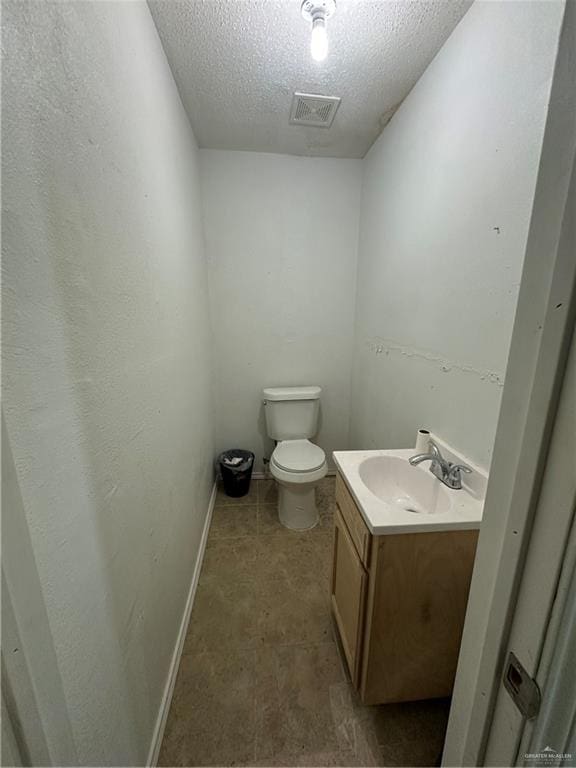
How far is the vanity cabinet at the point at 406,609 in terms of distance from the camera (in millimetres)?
920

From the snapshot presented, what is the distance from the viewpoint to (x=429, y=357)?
1.33 metres

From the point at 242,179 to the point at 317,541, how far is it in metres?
2.41

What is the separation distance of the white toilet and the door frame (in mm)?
1416

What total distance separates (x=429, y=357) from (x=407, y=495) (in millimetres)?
597

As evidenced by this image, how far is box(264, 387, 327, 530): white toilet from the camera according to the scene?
1.88 m

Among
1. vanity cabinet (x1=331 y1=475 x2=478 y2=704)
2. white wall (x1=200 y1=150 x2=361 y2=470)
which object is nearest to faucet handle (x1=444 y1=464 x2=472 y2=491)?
vanity cabinet (x1=331 y1=475 x2=478 y2=704)

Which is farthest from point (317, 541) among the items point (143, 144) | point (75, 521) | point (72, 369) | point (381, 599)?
point (143, 144)

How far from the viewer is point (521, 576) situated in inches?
15.3

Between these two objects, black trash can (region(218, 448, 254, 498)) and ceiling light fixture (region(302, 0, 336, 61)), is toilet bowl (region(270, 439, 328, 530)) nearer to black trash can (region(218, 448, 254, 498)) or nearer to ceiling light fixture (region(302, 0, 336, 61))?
black trash can (region(218, 448, 254, 498))

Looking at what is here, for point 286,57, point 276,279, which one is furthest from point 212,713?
point 286,57

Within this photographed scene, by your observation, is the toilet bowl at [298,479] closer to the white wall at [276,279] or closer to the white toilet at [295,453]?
the white toilet at [295,453]

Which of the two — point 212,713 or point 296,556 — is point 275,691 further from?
point 296,556

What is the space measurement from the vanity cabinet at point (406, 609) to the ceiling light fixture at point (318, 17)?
1.63 meters

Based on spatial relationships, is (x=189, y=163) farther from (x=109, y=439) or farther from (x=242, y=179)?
(x=109, y=439)
